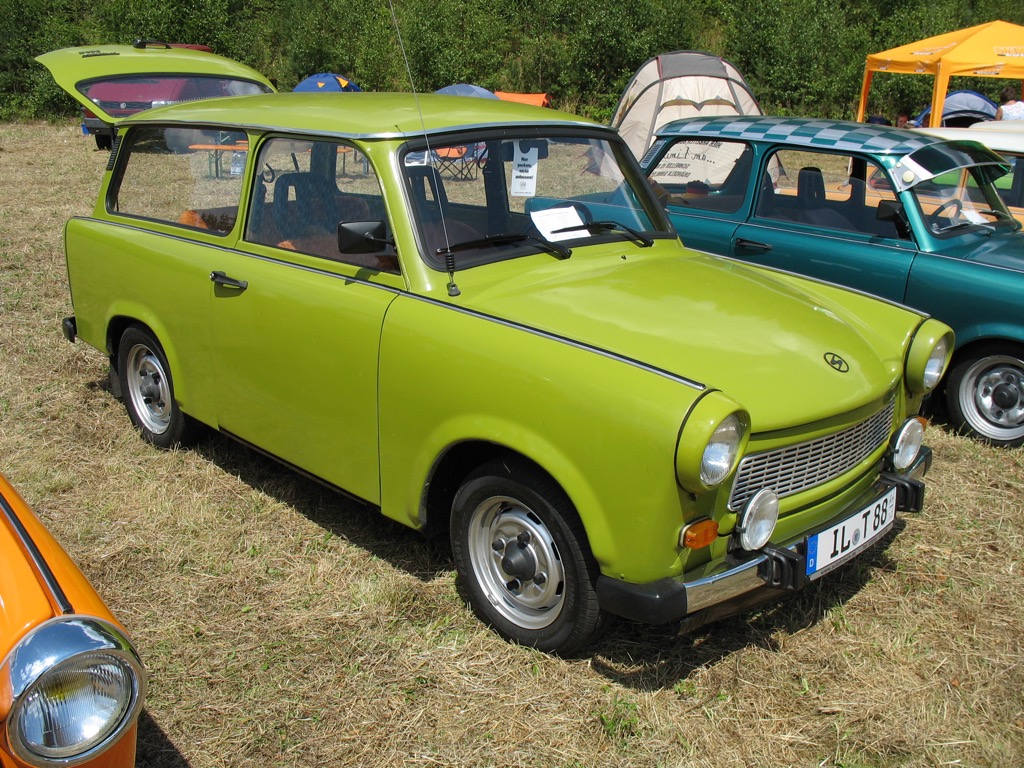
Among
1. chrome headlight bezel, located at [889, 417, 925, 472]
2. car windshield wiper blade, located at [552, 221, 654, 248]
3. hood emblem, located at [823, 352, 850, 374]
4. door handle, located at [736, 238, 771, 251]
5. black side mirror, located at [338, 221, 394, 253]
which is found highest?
black side mirror, located at [338, 221, 394, 253]

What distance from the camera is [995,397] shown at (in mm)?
4969

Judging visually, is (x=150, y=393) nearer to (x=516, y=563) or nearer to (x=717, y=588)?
(x=516, y=563)

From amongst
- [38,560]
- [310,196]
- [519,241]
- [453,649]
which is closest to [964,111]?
[519,241]

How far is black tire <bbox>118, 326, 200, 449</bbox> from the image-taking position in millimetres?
4457

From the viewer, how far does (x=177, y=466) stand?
4.50 metres

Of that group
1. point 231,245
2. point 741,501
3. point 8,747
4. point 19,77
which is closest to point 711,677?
point 741,501

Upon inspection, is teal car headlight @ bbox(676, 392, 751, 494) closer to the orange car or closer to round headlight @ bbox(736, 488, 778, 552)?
round headlight @ bbox(736, 488, 778, 552)

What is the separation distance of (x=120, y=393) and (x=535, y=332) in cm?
289

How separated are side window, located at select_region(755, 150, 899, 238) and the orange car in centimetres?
473

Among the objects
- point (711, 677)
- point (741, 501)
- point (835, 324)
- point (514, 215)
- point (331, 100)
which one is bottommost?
point (711, 677)

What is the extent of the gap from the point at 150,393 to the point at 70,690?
315cm

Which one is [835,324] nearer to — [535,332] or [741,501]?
[741,501]

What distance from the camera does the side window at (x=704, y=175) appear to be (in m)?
5.80

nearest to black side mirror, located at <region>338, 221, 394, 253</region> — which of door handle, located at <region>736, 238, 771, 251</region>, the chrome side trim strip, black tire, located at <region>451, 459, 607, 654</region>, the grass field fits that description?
black tire, located at <region>451, 459, 607, 654</region>
